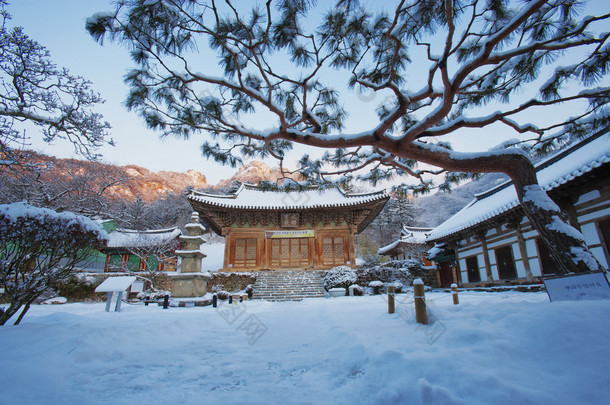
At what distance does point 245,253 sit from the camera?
16.2 meters

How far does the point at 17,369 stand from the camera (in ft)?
6.36

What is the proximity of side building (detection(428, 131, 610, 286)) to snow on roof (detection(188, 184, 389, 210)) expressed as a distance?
473 centimetres

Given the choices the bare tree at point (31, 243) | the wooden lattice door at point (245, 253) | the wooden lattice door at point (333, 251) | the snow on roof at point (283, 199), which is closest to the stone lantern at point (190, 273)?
the snow on roof at point (283, 199)

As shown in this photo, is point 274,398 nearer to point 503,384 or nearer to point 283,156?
point 503,384

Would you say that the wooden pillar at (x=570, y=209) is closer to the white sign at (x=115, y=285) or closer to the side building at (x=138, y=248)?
the white sign at (x=115, y=285)

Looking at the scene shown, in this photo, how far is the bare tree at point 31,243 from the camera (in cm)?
323

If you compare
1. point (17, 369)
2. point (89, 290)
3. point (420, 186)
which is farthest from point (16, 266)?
point (89, 290)

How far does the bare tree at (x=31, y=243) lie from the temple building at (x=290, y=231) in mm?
11952

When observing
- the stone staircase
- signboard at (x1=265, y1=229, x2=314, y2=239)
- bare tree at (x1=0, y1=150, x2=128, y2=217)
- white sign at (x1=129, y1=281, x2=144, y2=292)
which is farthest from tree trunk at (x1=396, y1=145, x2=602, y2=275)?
white sign at (x1=129, y1=281, x2=144, y2=292)

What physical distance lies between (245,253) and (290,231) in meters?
2.91

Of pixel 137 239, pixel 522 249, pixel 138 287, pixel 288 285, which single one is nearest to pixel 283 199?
pixel 288 285

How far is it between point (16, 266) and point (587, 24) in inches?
301

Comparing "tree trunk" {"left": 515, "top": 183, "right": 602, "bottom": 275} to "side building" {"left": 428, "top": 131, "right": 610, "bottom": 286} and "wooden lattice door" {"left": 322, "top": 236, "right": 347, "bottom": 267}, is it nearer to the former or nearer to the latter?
"side building" {"left": 428, "top": 131, "right": 610, "bottom": 286}

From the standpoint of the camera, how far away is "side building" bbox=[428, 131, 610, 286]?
6.07 m
